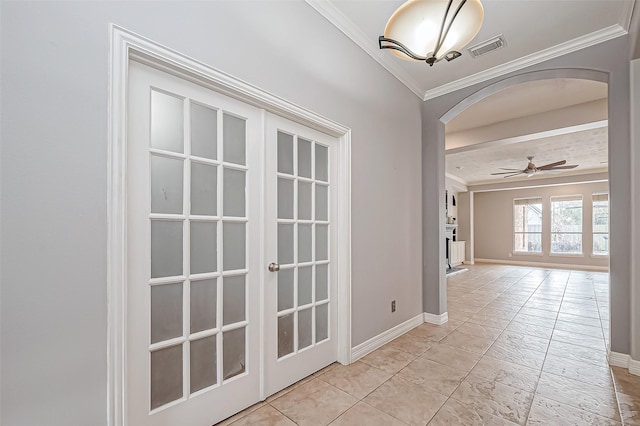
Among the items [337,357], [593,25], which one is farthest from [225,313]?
[593,25]

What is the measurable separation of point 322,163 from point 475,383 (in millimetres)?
2052

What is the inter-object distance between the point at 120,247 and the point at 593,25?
387 centimetres

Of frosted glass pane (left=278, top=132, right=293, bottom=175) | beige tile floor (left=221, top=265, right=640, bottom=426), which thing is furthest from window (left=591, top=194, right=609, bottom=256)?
frosted glass pane (left=278, top=132, right=293, bottom=175)

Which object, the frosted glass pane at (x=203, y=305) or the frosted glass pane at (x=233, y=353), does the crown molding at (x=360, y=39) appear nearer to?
the frosted glass pane at (x=203, y=305)

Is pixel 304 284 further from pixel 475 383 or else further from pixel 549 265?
pixel 549 265

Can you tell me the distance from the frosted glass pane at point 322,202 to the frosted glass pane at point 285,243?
33 cm

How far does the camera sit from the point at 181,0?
1.43 meters

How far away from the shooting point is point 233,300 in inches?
68.9

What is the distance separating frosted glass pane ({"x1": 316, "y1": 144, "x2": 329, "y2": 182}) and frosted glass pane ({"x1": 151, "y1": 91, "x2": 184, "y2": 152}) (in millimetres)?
1072

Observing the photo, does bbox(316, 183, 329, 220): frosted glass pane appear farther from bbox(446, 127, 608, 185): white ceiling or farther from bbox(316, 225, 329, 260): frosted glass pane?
bbox(446, 127, 608, 185): white ceiling

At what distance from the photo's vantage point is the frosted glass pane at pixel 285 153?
2.04 meters

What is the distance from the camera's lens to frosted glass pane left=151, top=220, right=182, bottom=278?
56.9 inches

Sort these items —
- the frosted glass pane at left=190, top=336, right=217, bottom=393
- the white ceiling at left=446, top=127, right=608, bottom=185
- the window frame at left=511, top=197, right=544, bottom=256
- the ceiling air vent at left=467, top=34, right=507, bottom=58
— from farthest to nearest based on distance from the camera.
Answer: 1. the window frame at left=511, top=197, right=544, bottom=256
2. the white ceiling at left=446, top=127, right=608, bottom=185
3. the ceiling air vent at left=467, top=34, right=507, bottom=58
4. the frosted glass pane at left=190, top=336, right=217, bottom=393

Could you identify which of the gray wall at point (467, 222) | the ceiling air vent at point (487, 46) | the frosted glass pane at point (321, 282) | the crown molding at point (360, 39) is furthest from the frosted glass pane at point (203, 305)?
the gray wall at point (467, 222)
